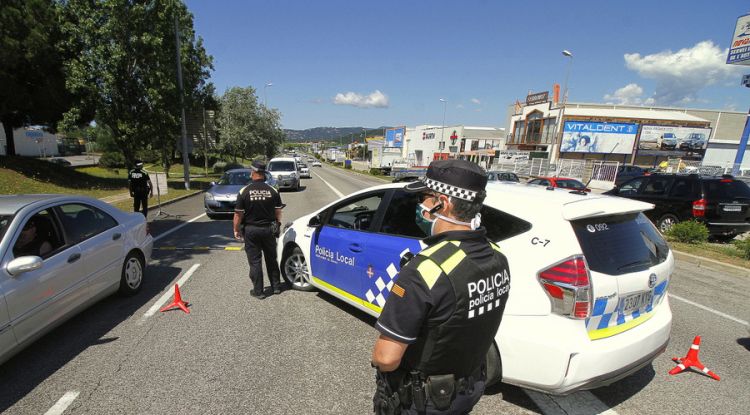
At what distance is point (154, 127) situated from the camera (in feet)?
60.7

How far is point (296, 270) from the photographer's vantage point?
16.9ft

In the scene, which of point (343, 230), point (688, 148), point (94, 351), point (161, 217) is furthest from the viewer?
point (688, 148)

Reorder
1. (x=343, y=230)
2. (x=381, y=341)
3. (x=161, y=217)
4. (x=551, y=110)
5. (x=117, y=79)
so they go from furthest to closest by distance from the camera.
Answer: (x=551, y=110) < (x=117, y=79) < (x=161, y=217) < (x=343, y=230) < (x=381, y=341)

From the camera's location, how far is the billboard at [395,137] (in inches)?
3588

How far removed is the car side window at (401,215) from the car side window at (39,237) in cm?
340

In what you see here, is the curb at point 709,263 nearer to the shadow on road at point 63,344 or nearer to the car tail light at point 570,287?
the car tail light at point 570,287

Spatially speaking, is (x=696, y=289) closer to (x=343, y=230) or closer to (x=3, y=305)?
(x=343, y=230)

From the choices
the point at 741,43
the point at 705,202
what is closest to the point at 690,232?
the point at 705,202

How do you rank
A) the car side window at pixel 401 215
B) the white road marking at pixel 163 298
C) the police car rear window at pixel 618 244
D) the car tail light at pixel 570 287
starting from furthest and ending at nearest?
the white road marking at pixel 163 298 → the car side window at pixel 401 215 → the police car rear window at pixel 618 244 → the car tail light at pixel 570 287

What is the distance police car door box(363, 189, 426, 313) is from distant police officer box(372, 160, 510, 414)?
1708 mm

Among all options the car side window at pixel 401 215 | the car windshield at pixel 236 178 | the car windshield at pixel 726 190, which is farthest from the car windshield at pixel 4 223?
the car windshield at pixel 726 190

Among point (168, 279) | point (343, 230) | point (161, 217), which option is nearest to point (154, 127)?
point (161, 217)

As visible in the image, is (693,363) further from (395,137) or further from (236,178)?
(395,137)

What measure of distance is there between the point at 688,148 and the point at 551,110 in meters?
16.0
